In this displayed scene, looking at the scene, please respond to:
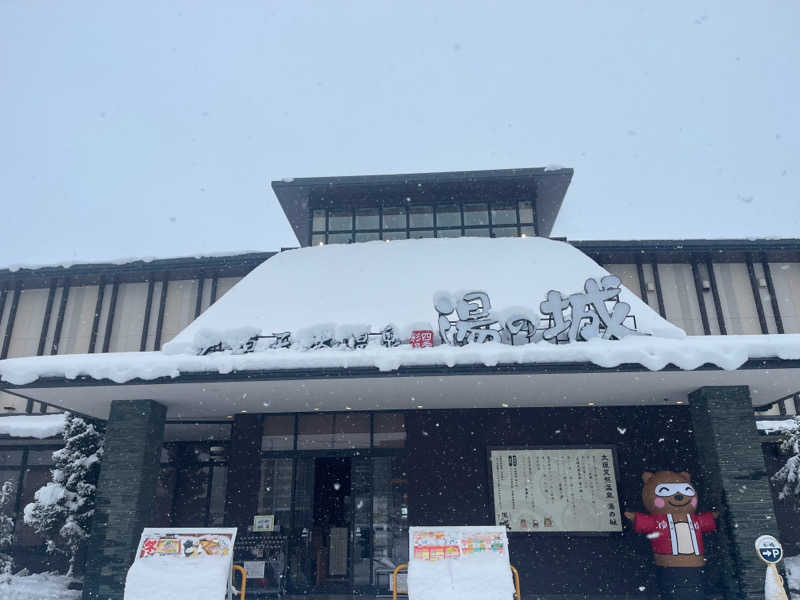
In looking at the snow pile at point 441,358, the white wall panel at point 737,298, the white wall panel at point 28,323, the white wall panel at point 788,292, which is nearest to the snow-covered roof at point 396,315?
the snow pile at point 441,358

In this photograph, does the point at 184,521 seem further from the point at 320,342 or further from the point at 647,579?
the point at 647,579

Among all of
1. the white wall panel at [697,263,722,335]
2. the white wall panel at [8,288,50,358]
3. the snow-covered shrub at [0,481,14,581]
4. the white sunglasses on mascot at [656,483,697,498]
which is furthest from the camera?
the white wall panel at [8,288,50,358]

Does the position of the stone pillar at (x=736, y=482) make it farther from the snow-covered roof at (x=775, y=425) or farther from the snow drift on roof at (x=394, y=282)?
the snow-covered roof at (x=775, y=425)

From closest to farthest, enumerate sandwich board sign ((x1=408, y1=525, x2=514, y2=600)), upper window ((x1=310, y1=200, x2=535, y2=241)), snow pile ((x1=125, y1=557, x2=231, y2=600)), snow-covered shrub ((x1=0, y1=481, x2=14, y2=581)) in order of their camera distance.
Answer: sandwich board sign ((x1=408, y1=525, x2=514, y2=600)), snow pile ((x1=125, y1=557, x2=231, y2=600)), snow-covered shrub ((x1=0, y1=481, x2=14, y2=581)), upper window ((x1=310, y1=200, x2=535, y2=241))

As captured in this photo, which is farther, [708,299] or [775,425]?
[708,299]

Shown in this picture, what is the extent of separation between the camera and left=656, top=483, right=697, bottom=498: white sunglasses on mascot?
31.3 feet

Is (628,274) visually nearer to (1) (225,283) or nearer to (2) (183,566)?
(1) (225,283)

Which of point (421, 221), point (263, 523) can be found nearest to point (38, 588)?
point (263, 523)

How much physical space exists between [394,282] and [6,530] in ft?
36.8

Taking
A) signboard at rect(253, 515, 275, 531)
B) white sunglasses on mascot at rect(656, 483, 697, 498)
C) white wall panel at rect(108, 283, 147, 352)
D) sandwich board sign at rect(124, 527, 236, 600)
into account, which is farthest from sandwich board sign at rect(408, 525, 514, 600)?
white wall panel at rect(108, 283, 147, 352)

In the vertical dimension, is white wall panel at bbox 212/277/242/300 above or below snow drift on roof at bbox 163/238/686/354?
above

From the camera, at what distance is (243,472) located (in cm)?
1141

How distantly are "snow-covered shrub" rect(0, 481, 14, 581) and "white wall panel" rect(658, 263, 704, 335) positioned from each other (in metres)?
17.3

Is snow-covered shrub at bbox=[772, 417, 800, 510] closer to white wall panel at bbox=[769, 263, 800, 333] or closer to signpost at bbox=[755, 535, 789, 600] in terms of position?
white wall panel at bbox=[769, 263, 800, 333]
